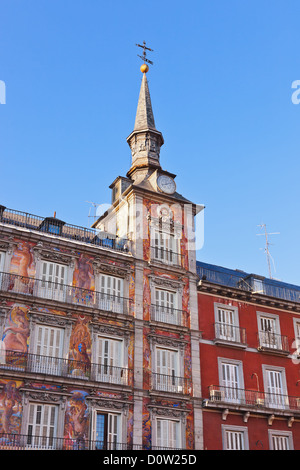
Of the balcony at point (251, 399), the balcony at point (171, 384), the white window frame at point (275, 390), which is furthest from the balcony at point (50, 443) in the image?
the white window frame at point (275, 390)

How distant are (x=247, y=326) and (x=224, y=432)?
7.14 m

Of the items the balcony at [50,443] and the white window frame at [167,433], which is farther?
the white window frame at [167,433]

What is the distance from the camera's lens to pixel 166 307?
35.7 meters

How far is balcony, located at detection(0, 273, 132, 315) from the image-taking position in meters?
31.7

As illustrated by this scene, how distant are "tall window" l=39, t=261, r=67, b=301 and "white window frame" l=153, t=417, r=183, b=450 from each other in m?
8.62

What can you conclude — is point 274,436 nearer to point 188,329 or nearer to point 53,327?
point 188,329

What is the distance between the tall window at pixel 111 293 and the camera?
112 ft

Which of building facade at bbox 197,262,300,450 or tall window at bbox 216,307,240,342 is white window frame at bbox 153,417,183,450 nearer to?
building facade at bbox 197,262,300,450

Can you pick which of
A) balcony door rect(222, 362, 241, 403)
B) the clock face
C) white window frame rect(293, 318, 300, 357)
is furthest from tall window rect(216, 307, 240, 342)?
the clock face

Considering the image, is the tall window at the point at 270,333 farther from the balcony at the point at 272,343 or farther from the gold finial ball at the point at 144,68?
the gold finial ball at the point at 144,68

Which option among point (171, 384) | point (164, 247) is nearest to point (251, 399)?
point (171, 384)

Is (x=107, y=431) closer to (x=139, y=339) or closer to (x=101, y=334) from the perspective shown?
(x=101, y=334)

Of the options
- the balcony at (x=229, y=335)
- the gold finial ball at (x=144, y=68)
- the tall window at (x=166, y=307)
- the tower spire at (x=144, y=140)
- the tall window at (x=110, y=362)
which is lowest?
the tall window at (x=110, y=362)

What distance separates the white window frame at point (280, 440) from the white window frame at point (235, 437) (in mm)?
1725
